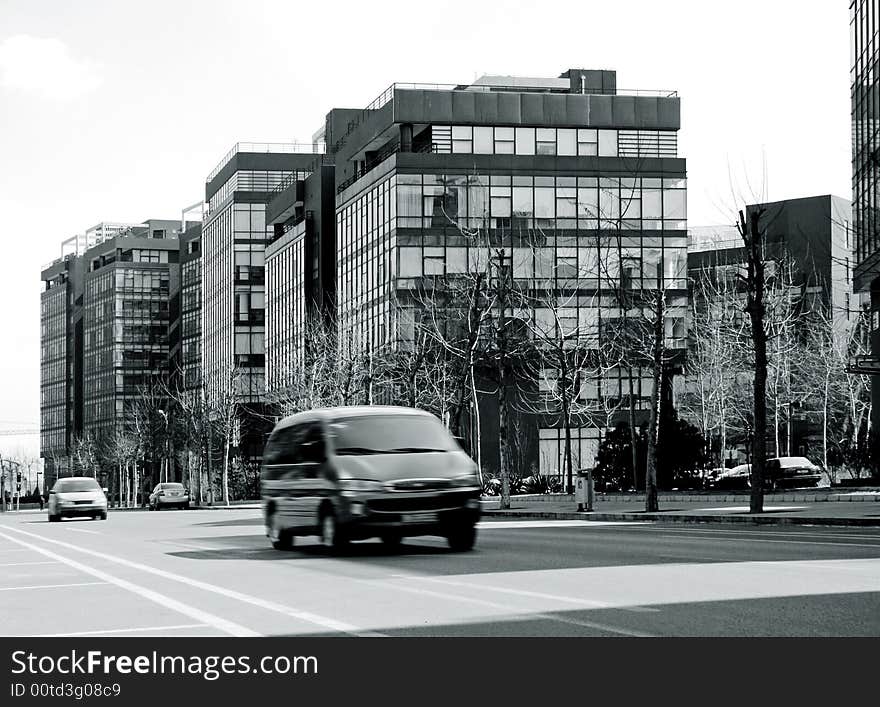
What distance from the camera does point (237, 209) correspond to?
11338 centimetres

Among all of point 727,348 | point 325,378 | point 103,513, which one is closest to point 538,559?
point 103,513

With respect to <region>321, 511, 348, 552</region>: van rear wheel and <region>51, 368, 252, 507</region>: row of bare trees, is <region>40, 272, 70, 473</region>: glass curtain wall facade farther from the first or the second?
<region>321, 511, 348, 552</region>: van rear wheel

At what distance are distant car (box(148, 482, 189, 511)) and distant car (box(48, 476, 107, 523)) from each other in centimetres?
2760

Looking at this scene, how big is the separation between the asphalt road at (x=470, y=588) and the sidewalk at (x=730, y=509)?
5.61m

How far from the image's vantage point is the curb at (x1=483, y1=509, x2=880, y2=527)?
26.8 meters

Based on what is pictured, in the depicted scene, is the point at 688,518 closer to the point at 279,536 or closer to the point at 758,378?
the point at 758,378

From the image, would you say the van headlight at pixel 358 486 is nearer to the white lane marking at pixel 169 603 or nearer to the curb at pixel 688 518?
the white lane marking at pixel 169 603

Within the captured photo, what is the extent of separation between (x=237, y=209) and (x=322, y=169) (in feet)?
68.5

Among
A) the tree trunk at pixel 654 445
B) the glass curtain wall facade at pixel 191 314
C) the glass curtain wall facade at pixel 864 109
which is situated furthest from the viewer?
the glass curtain wall facade at pixel 191 314

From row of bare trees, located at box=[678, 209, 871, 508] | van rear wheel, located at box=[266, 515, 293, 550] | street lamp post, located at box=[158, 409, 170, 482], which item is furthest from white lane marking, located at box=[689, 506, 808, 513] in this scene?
street lamp post, located at box=[158, 409, 170, 482]

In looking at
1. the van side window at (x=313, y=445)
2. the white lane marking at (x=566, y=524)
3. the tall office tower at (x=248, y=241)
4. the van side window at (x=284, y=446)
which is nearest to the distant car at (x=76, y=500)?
the white lane marking at (x=566, y=524)

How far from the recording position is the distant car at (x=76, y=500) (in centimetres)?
4444

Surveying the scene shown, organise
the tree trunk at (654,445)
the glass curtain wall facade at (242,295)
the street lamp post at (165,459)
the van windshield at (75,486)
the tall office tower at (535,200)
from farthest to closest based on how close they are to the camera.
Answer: the glass curtain wall facade at (242,295), the street lamp post at (165,459), the tall office tower at (535,200), the van windshield at (75,486), the tree trunk at (654,445)
